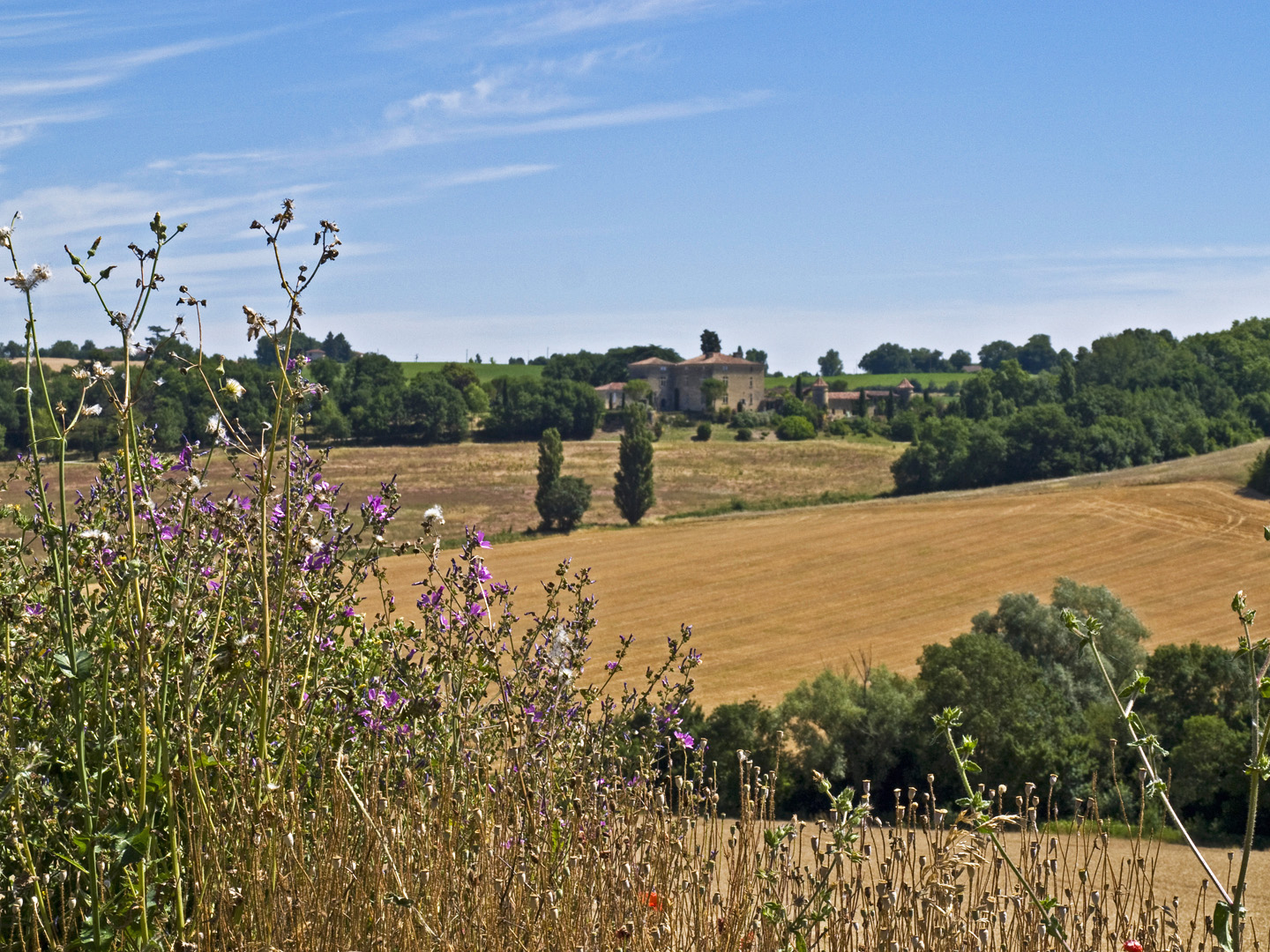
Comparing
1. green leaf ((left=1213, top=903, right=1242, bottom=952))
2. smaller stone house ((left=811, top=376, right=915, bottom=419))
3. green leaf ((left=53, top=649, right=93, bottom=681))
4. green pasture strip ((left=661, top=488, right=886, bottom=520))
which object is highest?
smaller stone house ((left=811, top=376, right=915, bottom=419))

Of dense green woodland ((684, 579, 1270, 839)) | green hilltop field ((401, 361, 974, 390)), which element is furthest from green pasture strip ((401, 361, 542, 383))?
dense green woodland ((684, 579, 1270, 839))

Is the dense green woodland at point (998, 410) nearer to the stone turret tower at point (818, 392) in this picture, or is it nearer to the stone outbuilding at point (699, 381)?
the stone turret tower at point (818, 392)

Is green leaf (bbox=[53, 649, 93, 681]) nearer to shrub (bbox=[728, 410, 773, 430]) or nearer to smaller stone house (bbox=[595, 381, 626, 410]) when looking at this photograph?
shrub (bbox=[728, 410, 773, 430])

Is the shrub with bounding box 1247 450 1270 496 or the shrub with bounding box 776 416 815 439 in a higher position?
the shrub with bounding box 776 416 815 439

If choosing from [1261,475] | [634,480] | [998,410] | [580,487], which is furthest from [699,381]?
[1261,475]

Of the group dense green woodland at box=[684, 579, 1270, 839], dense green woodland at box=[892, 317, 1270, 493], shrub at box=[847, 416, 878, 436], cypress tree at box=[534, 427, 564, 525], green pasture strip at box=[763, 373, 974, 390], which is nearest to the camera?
dense green woodland at box=[684, 579, 1270, 839]

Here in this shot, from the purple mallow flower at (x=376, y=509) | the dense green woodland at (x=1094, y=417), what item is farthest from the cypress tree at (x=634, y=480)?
the purple mallow flower at (x=376, y=509)

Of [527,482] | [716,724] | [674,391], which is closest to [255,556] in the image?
[716,724]

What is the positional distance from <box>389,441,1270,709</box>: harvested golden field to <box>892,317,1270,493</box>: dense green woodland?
9.12 meters

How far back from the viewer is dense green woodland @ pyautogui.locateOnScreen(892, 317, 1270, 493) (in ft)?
226

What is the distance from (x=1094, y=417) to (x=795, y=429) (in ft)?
71.2

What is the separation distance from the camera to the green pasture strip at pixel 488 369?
123 m

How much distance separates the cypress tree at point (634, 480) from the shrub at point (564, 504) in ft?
8.43

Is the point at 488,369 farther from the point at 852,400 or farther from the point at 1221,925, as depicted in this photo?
the point at 1221,925
